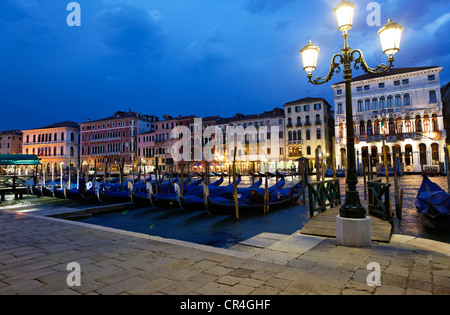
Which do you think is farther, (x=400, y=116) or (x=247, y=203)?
(x=400, y=116)

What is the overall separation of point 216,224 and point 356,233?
5.02m

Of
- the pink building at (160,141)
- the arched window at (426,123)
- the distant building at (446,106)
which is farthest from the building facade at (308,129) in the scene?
the pink building at (160,141)

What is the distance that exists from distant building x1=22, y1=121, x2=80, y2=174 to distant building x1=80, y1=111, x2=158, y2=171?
1.94 metres

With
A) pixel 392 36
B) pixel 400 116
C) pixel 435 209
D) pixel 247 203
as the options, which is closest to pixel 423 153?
pixel 400 116

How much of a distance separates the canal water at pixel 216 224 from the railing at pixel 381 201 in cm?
99

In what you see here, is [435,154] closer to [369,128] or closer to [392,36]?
[369,128]

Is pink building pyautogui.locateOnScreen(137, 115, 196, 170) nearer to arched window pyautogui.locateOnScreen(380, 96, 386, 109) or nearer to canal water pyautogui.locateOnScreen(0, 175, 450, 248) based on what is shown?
arched window pyautogui.locateOnScreen(380, 96, 386, 109)

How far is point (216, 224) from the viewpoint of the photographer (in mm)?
8375

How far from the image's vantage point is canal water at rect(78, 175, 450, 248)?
665 cm

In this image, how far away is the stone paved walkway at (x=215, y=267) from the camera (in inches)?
101

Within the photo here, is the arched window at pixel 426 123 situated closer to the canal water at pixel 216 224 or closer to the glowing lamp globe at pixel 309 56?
the canal water at pixel 216 224

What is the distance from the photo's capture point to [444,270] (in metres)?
2.97
